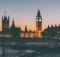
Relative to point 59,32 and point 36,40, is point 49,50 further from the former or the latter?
point 59,32

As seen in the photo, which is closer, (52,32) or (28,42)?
(28,42)

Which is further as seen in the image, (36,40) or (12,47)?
(36,40)

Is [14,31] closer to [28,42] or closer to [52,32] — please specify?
[52,32]

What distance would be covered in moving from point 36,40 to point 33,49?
4241 cm

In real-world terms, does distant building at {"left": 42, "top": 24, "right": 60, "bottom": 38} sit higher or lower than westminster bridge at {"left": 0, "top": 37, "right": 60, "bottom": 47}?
higher

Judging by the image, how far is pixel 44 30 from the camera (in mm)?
197125

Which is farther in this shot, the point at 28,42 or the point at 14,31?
the point at 14,31

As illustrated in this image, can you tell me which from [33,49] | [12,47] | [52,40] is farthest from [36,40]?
[33,49]

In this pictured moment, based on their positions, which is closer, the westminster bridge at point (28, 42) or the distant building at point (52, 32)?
the westminster bridge at point (28, 42)

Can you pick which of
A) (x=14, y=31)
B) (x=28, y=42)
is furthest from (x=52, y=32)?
(x=28, y=42)

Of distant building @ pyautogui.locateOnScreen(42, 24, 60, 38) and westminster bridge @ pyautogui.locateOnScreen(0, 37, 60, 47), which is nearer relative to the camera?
westminster bridge @ pyautogui.locateOnScreen(0, 37, 60, 47)

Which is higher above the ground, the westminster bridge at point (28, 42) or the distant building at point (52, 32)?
the distant building at point (52, 32)

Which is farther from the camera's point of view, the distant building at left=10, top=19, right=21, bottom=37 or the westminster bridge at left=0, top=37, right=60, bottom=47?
the distant building at left=10, top=19, right=21, bottom=37

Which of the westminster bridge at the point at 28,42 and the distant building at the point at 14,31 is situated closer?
the westminster bridge at the point at 28,42
